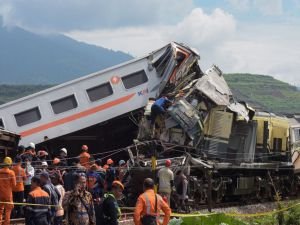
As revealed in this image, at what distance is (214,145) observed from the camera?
70.0 feet

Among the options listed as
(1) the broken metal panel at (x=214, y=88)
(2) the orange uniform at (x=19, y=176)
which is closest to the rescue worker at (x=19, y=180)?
(2) the orange uniform at (x=19, y=176)

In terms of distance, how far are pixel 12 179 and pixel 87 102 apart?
753 centimetres

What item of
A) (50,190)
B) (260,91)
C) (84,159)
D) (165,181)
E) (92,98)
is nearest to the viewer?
(50,190)

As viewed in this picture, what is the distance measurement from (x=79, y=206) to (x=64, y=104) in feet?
37.7

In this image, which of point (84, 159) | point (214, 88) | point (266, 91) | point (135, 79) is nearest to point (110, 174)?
point (84, 159)

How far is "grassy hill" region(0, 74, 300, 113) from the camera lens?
129500mm

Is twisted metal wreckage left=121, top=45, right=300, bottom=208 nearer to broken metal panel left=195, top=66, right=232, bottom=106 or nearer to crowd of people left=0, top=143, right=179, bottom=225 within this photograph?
broken metal panel left=195, top=66, right=232, bottom=106

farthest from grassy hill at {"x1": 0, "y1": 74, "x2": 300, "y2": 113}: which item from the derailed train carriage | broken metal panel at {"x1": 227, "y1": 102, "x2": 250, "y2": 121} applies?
broken metal panel at {"x1": 227, "y1": 102, "x2": 250, "y2": 121}

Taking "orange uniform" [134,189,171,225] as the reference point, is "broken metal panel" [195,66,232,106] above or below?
above

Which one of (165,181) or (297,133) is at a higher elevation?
(297,133)

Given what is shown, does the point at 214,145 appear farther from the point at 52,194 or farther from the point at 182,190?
the point at 52,194

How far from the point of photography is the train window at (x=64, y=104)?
20.8m

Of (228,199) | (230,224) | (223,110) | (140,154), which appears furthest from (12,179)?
(228,199)

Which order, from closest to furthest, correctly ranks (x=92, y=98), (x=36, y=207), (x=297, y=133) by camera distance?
(x=36, y=207), (x=92, y=98), (x=297, y=133)
